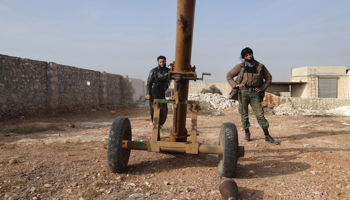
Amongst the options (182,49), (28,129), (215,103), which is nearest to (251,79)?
(182,49)

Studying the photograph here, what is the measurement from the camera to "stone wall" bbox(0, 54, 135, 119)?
6.56 m

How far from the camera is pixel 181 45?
2727 millimetres

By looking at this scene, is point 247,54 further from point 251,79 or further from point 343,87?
point 343,87

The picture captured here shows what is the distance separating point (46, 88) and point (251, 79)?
7.03 meters

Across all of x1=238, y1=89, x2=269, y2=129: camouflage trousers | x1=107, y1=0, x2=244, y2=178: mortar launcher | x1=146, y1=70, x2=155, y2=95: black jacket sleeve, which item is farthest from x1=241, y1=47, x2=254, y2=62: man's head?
x1=146, y1=70, x2=155, y2=95: black jacket sleeve

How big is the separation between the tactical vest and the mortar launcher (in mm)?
1275

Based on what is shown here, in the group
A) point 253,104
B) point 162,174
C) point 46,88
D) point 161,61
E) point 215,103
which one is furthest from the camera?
point 215,103

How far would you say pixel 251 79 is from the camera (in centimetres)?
401

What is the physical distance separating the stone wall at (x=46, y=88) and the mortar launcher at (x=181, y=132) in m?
5.67

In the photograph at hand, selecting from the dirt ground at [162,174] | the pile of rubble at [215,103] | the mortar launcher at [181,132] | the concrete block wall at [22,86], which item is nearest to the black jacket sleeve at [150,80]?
the dirt ground at [162,174]

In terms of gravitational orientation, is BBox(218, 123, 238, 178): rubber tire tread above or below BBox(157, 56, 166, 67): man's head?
below

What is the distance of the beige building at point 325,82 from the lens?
19.9m

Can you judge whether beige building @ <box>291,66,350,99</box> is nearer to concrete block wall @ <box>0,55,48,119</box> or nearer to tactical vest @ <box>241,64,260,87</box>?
tactical vest @ <box>241,64,260,87</box>

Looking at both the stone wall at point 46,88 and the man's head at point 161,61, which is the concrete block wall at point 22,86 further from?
the man's head at point 161,61
